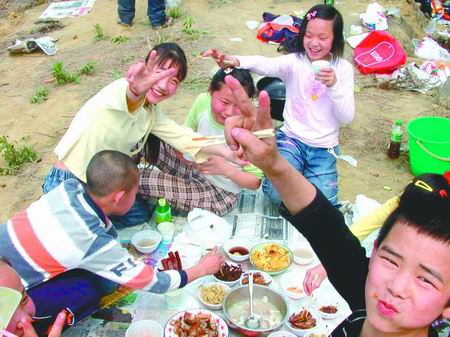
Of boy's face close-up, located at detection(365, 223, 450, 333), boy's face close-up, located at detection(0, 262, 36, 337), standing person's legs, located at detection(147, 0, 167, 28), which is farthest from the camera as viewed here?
standing person's legs, located at detection(147, 0, 167, 28)

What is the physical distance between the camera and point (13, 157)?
4762 mm

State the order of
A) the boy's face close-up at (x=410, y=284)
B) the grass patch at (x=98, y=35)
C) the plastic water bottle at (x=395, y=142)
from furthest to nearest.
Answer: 1. the grass patch at (x=98, y=35)
2. the plastic water bottle at (x=395, y=142)
3. the boy's face close-up at (x=410, y=284)

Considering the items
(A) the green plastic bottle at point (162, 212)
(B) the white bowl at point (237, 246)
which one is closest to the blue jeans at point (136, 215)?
(A) the green plastic bottle at point (162, 212)

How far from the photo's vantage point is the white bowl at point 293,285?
285 centimetres

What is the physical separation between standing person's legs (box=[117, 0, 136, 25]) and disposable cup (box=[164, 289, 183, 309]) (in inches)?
247

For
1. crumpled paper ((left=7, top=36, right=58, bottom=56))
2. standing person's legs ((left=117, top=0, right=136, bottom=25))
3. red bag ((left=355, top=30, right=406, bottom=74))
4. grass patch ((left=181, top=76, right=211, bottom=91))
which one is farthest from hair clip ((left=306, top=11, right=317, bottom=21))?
crumpled paper ((left=7, top=36, right=58, bottom=56))

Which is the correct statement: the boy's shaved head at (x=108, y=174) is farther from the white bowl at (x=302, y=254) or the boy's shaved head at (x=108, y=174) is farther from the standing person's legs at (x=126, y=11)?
the standing person's legs at (x=126, y=11)

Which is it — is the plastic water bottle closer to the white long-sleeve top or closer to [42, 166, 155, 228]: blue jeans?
the white long-sleeve top

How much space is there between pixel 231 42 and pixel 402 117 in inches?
119

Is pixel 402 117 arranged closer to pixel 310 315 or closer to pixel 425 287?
pixel 310 315

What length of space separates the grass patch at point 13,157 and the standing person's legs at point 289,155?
2615 mm

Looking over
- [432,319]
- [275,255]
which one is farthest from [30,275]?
[432,319]

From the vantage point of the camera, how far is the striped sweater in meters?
2.35

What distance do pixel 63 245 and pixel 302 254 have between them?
166cm
